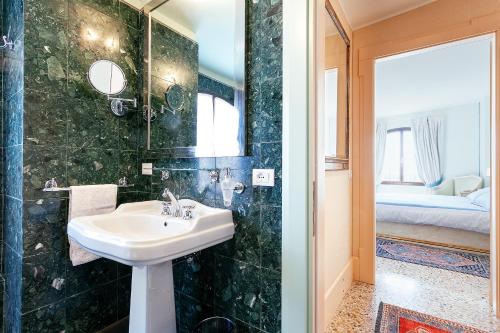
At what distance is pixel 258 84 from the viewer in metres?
1.27

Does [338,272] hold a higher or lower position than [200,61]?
lower

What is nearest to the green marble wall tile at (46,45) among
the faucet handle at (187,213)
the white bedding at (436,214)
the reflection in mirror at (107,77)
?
the reflection in mirror at (107,77)

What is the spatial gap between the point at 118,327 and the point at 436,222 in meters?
3.85

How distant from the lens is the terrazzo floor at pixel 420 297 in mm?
1798

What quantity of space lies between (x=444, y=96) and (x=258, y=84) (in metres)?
4.82

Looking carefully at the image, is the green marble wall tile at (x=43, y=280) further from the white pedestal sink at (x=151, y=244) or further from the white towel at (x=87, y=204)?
the white pedestal sink at (x=151, y=244)

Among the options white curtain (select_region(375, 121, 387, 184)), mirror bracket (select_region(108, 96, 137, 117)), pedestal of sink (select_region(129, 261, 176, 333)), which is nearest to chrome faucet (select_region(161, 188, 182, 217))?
pedestal of sink (select_region(129, 261, 176, 333))

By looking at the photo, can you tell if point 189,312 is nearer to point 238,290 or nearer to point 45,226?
point 238,290

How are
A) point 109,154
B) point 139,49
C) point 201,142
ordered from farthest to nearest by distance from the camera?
point 139,49
point 109,154
point 201,142

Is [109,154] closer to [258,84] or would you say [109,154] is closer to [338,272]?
[258,84]

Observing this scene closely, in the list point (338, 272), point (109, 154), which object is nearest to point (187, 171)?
point (109, 154)

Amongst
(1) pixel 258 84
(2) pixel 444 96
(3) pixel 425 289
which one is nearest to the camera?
(1) pixel 258 84

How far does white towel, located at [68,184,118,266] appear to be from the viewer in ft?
4.71

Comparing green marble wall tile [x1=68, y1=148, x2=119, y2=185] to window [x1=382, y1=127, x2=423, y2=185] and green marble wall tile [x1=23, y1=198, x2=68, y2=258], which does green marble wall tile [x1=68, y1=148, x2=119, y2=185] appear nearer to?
green marble wall tile [x1=23, y1=198, x2=68, y2=258]
